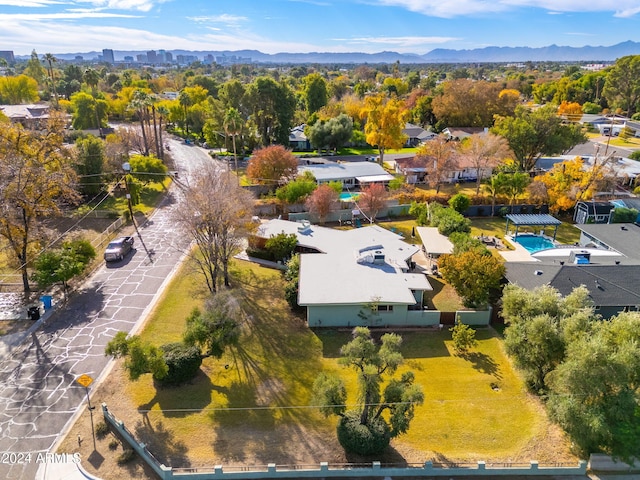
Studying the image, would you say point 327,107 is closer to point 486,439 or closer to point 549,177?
point 549,177

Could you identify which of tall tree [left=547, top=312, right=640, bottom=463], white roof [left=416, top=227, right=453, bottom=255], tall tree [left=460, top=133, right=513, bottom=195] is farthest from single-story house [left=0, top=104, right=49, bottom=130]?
tall tree [left=547, top=312, right=640, bottom=463]

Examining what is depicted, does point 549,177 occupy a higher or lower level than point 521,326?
higher

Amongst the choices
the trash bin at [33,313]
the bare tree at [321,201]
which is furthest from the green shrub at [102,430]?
the bare tree at [321,201]

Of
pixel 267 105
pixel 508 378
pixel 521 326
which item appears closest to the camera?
pixel 521 326

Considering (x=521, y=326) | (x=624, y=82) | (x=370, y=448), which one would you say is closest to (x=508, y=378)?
(x=521, y=326)

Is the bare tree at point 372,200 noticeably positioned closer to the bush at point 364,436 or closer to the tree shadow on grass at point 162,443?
the bush at point 364,436

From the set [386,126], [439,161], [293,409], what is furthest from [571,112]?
[293,409]

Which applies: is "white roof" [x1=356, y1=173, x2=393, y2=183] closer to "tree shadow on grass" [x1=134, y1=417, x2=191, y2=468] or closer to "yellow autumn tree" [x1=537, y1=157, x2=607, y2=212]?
"yellow autumn tree" [x1=537, y1=157, x2=607, y2=212]
